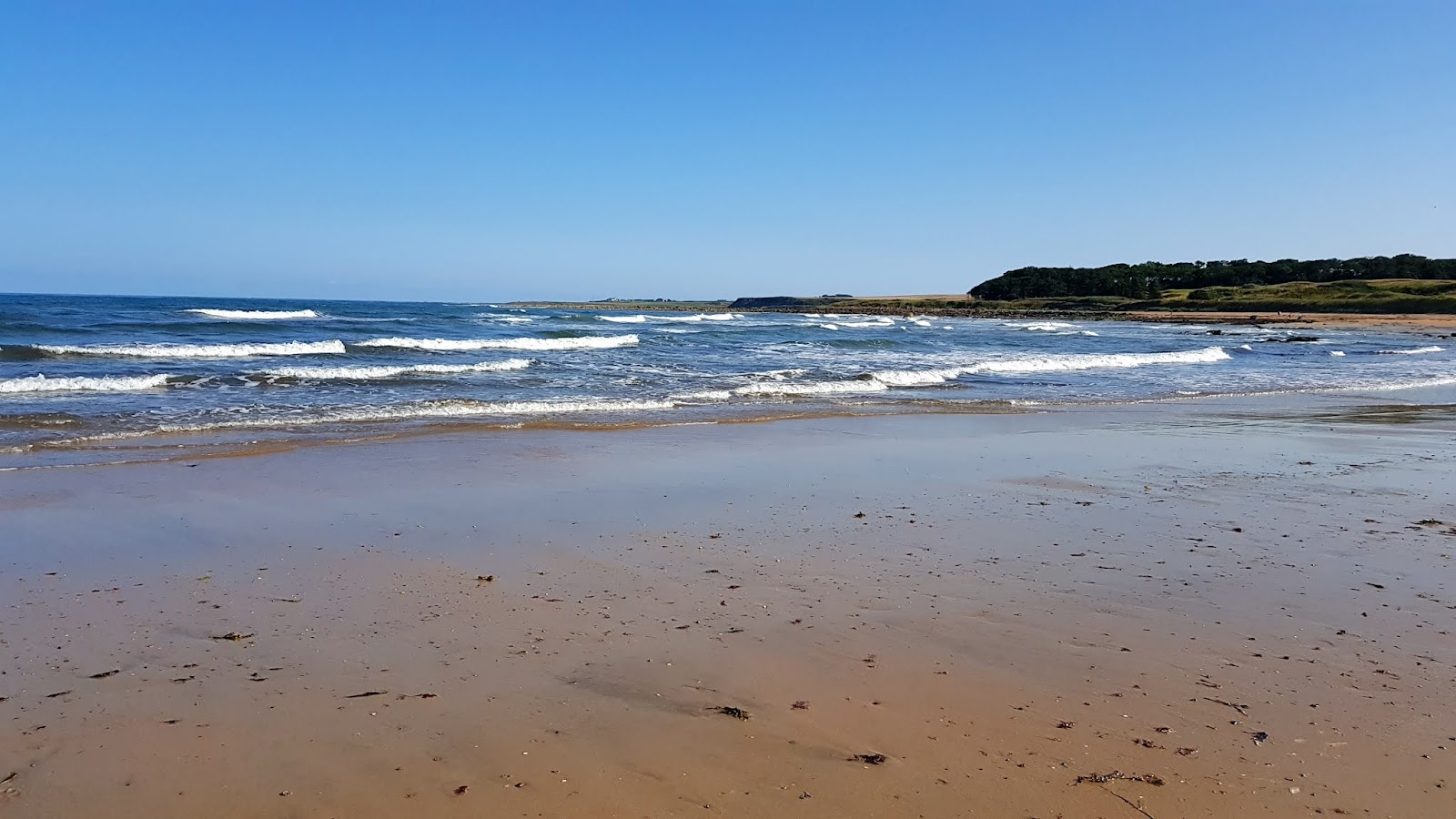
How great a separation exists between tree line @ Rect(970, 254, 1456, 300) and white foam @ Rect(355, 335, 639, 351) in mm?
69073

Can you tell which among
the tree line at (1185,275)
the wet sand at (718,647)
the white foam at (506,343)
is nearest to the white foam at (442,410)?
the wet sand at (718,647)

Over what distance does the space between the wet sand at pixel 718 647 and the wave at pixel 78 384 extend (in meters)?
7.48

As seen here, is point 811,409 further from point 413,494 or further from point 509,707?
point 509,707

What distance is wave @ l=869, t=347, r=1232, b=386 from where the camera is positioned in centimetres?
1964

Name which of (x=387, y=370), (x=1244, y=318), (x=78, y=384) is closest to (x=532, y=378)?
(x=387, y=370)

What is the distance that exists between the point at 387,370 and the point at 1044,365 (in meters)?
16.6

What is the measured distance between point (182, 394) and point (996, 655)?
542 inches

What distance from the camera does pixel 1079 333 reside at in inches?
1855

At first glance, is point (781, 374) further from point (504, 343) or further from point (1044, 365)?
point (504, 343)

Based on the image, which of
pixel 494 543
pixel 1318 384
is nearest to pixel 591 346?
pixel 1318 384

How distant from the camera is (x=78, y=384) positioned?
14.4 metres

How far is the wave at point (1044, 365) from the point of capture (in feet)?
64.4

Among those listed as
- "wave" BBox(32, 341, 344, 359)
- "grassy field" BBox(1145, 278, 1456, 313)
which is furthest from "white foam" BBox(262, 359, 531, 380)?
"grassy field" BBox(1145, 278, 1456, 313)

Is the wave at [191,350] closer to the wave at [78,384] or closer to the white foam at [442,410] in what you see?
the wave at [78,384]
